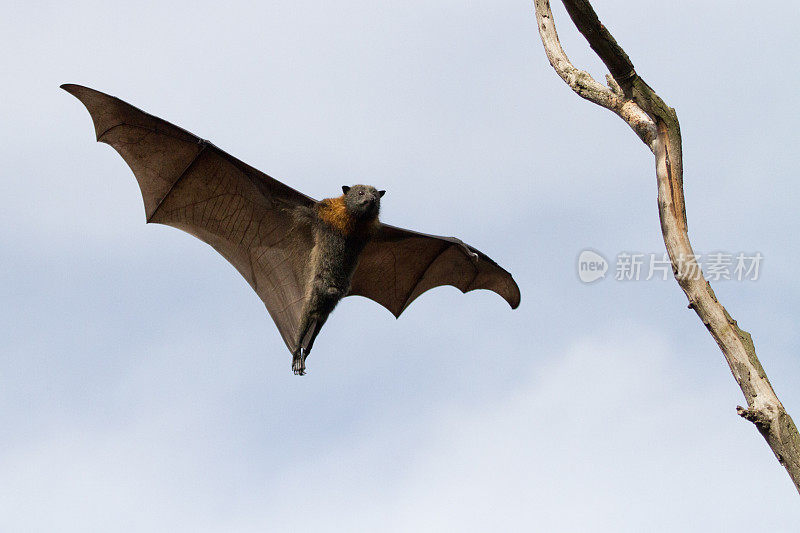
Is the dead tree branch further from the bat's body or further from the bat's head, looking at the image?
the bat's body

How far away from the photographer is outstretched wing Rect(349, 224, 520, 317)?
10.0 metres

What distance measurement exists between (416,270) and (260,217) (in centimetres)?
258

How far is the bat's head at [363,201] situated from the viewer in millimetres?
8782

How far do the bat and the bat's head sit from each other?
0.05ft

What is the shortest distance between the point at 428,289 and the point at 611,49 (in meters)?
4.99

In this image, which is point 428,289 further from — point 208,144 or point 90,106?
point 90,106

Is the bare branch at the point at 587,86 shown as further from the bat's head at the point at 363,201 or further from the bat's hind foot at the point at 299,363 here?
the bat's hind foot at the point at 299,363

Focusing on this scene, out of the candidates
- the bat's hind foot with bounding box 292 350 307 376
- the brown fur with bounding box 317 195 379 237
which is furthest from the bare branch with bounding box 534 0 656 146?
the bat's hind foot with bounding box 292 350 307 376

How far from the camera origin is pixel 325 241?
896cm

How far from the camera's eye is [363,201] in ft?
28.8

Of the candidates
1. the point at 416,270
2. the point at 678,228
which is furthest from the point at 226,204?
the point at 678,228

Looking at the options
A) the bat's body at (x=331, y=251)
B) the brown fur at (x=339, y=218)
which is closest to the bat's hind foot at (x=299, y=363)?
the bat's body at (x=331, y=251)

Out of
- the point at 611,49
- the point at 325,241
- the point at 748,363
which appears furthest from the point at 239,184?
the point at 748,363

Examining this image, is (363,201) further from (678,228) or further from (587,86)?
(678,228)
